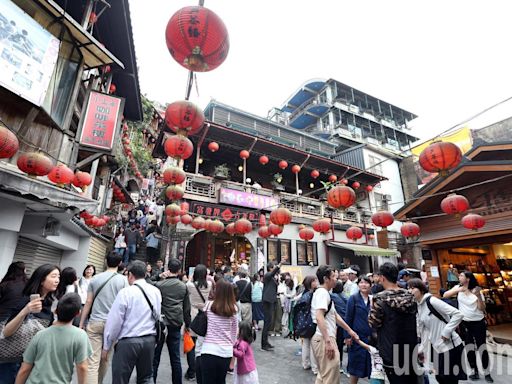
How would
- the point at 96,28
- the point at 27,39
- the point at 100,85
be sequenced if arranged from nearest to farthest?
the point at 27,39 < the point at 96,28 < the point at 100,85

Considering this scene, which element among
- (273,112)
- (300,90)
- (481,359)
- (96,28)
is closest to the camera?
(481,359)

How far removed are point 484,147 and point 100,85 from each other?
1537 centimetres

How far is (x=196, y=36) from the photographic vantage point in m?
3.84

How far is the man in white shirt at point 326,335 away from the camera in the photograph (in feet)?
12.7

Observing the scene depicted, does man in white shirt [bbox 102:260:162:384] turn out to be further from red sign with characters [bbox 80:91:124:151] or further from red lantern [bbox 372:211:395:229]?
red lantern [bbox 372:211:395:229]

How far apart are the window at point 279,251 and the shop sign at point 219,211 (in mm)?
2061

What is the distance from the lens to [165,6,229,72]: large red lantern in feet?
12.5

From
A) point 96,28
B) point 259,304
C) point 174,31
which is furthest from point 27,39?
point 259,304

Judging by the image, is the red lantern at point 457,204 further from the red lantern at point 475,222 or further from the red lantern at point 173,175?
the red lantern at point 173,175

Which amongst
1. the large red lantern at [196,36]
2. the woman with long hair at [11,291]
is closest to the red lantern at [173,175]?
the large red lantern at [196,36]

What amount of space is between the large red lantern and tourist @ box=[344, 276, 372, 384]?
4456 millimetres

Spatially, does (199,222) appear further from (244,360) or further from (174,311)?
(244,360)

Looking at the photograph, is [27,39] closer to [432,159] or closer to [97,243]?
[97,243]

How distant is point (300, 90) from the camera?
126ft
